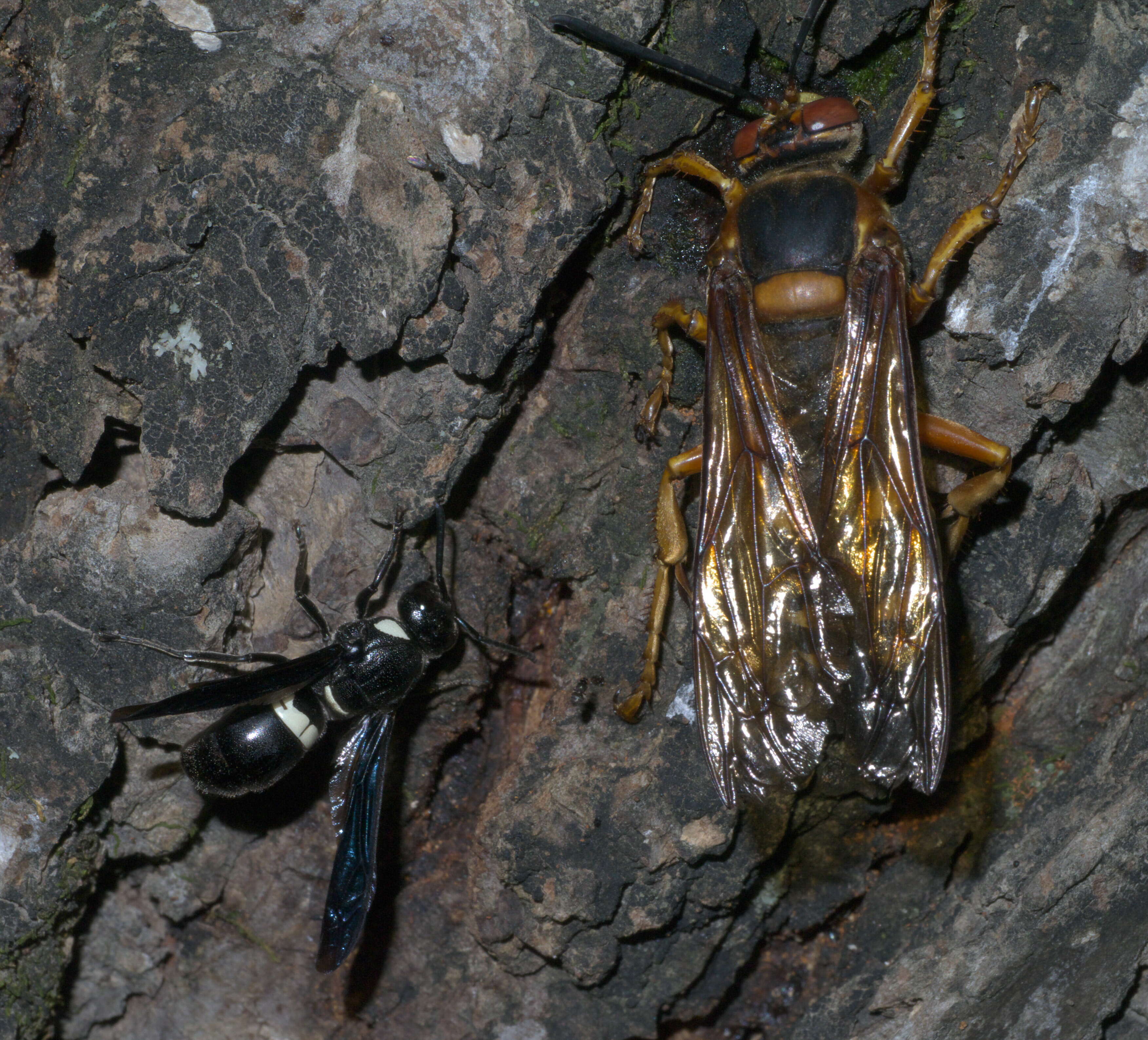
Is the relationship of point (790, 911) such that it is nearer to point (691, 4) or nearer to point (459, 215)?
point (459, 215)

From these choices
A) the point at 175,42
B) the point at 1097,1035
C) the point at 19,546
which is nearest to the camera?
the point at 175,42

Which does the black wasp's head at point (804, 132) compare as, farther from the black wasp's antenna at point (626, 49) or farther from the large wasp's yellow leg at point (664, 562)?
the large wasp's yellow leg at point (664, 562)

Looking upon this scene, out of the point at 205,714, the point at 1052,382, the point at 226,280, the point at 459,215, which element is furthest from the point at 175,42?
the point at 1052,382

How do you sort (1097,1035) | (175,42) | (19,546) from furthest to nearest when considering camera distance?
1. (1097,1035)
2. (19,546)
3. (175,42)

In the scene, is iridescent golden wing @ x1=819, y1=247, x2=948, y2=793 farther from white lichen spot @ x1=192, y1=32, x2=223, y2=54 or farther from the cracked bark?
white lichen spot @ x1=192, y1=32, x2=223, y2=54

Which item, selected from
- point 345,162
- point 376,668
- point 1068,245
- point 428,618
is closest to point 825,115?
point 1068,245

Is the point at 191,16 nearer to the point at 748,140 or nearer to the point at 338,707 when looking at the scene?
the point at 748,140
